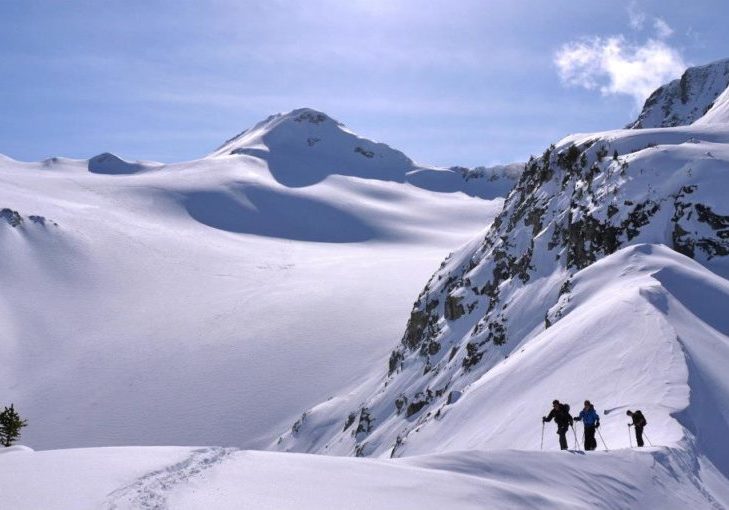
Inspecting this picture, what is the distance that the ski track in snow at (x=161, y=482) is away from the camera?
9820 mm

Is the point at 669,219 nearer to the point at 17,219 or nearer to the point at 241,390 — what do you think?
the point at 241,390

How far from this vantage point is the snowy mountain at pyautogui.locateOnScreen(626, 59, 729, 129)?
10131 centimetres

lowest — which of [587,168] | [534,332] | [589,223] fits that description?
[534,332]

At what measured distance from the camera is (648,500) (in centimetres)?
1269

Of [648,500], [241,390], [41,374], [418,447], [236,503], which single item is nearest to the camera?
[236,503]

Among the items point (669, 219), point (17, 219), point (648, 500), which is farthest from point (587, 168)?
point (17, 219)

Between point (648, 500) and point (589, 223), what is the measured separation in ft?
81.3

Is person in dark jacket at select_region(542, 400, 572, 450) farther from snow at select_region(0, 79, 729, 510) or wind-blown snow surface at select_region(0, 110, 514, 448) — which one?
wind-blown snow surface at select_region(0, 110, 514, 448)

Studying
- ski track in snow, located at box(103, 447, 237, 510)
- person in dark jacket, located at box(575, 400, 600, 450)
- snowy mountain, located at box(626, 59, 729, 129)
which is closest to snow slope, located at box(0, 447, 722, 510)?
ski track in snow, located at box(103, 447, 237, 510)

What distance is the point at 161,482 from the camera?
1091 centimetres

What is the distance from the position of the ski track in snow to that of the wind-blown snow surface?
47010 millimetres

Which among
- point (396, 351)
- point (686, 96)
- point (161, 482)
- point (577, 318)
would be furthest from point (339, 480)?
point (686, 96)

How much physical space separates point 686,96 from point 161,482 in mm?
113586

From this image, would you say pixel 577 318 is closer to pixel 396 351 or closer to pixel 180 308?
pixel 396 351
